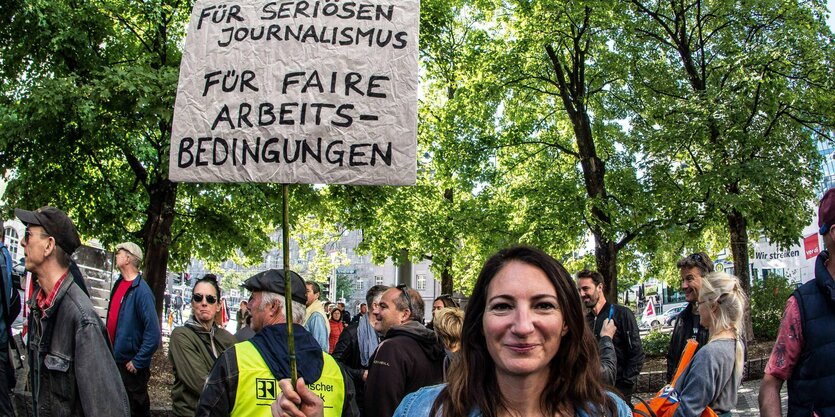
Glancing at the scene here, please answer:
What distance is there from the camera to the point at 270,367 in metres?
3.55

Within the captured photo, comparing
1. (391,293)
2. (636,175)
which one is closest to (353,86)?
(391,293)

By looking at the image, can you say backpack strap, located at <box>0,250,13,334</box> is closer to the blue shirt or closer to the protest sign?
the protest sign

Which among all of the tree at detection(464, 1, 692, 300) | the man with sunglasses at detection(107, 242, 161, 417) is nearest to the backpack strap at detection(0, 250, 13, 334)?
the man with sunglasses at detection(107, 242, 161, 417)

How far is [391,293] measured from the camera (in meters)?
5.88

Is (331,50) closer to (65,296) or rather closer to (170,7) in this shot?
(65,296)

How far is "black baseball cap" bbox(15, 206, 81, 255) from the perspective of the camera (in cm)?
399

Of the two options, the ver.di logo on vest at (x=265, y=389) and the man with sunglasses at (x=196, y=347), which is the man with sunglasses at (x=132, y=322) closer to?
the man with sunglasses at (x=196, y=347)

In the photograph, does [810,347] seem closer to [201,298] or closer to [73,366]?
[73,366]

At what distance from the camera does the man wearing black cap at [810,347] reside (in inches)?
133

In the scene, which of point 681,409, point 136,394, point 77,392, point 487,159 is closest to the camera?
point 77,392

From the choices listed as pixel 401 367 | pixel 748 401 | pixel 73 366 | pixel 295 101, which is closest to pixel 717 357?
pixel 401 367

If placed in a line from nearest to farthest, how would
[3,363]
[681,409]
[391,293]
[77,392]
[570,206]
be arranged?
[77,392] < [681,409] < [3,363] < [391,293] < [570,206]

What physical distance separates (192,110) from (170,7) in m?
11.9

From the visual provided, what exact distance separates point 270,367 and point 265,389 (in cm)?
10
